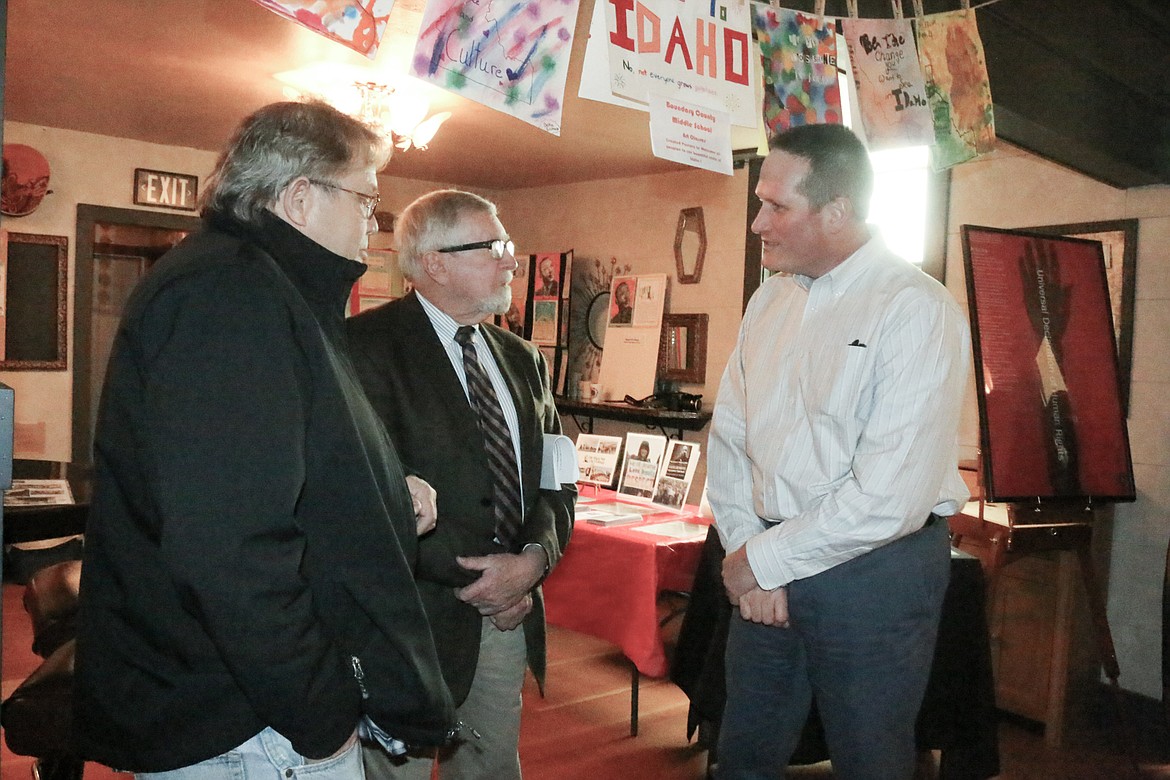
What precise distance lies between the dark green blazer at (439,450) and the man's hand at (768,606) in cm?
45

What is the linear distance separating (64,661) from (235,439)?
1.21 meters

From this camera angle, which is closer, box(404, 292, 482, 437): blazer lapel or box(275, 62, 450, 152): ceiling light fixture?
box(404, 292, 482, 437): blazer lapel

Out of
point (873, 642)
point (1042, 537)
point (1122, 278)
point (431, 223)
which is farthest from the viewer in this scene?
point (1122, 278)

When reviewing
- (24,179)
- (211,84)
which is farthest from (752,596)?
(24,179)

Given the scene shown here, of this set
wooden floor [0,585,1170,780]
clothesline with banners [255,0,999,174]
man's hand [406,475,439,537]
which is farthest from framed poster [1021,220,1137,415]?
man's hand [406,475,439,537]

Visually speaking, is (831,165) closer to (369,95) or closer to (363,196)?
(363,196)

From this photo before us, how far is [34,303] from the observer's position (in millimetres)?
5844

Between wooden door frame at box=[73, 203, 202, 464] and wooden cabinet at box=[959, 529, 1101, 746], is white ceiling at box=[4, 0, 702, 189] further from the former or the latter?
wooden cabinet at box=[959, 529, 1101, 746]

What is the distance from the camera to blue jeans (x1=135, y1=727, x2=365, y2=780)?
1.10 m

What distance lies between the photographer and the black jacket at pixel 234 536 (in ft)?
3.31

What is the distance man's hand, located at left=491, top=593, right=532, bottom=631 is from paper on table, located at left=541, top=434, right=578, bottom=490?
26 cm

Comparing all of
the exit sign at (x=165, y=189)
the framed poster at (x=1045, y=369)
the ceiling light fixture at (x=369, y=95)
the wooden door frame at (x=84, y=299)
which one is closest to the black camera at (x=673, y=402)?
the ceiling light fixture at (x=369, y=95)

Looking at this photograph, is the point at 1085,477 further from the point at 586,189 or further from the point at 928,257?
the point at 586,189

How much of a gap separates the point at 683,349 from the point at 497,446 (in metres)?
4.32
